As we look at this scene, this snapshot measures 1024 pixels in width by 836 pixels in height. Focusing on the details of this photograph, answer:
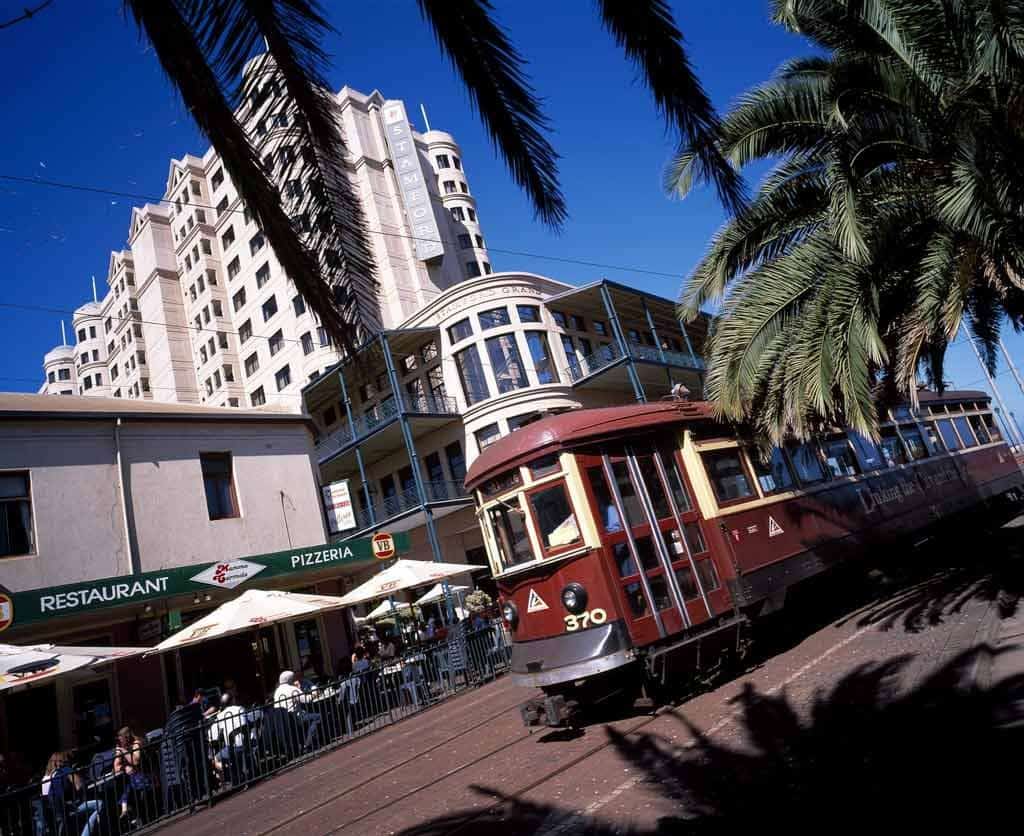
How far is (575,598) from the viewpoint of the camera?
7121 millimetres

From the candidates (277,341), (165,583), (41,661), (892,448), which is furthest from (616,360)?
(277,341)

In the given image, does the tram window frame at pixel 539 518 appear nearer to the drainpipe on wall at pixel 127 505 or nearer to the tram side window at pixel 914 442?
the tram side window at pixel 914 442

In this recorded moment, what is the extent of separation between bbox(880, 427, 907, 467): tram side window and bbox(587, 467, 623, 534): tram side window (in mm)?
8526

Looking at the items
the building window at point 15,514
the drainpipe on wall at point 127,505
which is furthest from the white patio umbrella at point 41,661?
the drainpipe on wall at point 127,505

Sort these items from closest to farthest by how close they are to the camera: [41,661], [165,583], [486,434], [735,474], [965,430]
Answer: [41,661]
[735,474]
[165,583]
[965,430]
[486,434]

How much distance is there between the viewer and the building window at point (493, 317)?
28359mm

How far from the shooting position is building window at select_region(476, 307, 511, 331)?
28.4 meters

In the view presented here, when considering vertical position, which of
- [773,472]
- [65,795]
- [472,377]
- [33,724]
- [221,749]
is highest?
[472,377]

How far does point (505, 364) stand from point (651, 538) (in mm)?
20764

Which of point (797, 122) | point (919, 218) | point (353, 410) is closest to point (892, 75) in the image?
point (797, 122)

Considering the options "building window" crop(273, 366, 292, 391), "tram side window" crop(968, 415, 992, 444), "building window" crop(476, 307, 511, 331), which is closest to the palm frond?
"tram side window" crop(968, 415, 992, 444)

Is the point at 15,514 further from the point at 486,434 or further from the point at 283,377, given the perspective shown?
the point at 283,377

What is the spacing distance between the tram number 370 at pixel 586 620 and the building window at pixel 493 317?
2197 cm

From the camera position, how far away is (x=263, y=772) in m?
10.5
